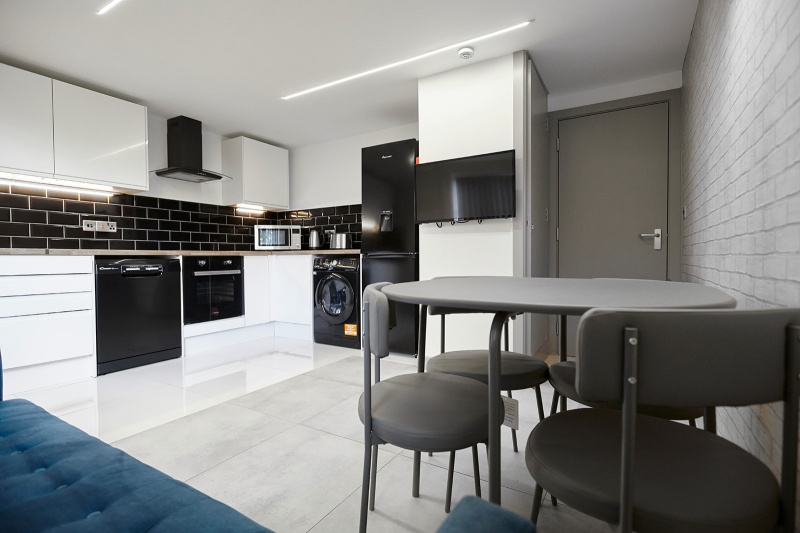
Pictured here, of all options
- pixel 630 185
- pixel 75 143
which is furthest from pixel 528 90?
pixel 75 143

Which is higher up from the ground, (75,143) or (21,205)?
(75,143)

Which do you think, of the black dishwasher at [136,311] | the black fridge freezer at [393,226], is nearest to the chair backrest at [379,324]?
the black fridge freezer at [393,226]

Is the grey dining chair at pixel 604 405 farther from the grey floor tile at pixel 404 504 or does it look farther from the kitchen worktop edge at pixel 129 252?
the kitchen worktop edge at pixel 129 252

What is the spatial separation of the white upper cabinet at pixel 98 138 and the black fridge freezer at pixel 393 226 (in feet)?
6.98

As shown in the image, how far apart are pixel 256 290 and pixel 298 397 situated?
2.21 m

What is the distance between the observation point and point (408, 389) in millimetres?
1271

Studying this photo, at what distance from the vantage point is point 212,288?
4.02 meters

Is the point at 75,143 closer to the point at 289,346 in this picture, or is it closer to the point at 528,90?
the point at 289,346

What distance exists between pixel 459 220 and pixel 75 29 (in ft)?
9.63

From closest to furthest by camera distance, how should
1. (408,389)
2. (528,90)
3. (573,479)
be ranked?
(573,479) → (408,389) → (528,90)

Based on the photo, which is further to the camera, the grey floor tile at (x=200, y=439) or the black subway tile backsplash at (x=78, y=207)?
the black subway tile backsplash at (x=78, y=207)

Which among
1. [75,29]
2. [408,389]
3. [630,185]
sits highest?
[75,29]

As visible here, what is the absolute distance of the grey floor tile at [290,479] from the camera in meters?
1.43

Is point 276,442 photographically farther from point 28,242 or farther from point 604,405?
point 28,242
